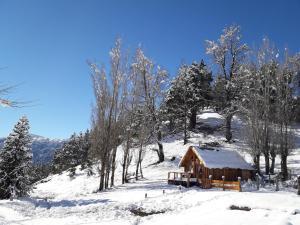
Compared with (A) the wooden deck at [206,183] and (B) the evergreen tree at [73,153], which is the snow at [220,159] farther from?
(B) the evergreen tree at [73,153]

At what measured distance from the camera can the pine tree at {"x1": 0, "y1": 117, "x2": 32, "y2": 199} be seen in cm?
2873

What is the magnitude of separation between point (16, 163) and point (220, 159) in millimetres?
17926

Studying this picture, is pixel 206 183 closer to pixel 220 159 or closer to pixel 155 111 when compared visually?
pixel 220 159

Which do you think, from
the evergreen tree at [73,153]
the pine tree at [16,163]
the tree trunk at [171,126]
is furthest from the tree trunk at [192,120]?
the pine tree at [16,163]

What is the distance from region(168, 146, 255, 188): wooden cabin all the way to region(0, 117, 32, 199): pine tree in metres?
12.5

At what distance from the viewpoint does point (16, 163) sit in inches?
1156

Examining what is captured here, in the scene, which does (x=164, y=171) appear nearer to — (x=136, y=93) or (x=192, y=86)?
(x=136, y=93)

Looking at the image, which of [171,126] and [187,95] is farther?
[171,126]

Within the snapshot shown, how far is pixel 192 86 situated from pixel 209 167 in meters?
22.6

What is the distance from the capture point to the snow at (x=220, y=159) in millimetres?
32659

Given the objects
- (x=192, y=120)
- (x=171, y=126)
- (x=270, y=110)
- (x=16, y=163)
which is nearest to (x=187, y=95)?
(x=192, y=120)

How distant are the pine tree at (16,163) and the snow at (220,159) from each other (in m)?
15.0

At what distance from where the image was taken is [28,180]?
29.4 metres

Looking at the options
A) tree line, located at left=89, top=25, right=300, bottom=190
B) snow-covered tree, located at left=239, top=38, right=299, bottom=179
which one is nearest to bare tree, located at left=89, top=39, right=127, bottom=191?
tree line, located at left=89, top=25, right=300, bottom=190
